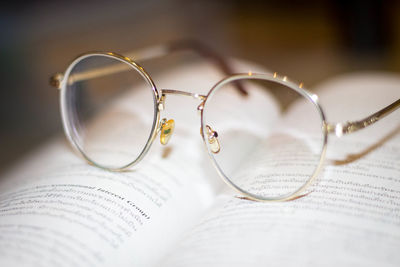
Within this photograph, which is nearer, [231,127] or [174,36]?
[231,127]

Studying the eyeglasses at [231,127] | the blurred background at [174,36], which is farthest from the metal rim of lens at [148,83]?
the blurred background at [174,36]

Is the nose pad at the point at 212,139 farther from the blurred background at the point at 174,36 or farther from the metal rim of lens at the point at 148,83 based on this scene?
the blurred background at the point at 174,36

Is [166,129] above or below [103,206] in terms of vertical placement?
above

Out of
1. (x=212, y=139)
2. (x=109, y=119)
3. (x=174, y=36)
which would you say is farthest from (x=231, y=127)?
(x=174, y=36)

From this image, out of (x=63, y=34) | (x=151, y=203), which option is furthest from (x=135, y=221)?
(x=63, y=34)

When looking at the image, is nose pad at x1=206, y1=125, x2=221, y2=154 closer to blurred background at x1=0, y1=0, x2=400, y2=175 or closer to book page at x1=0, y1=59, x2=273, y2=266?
book page at x1=0, y1=59, x2=273, y2=266

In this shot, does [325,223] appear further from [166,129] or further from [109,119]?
[109,119]
